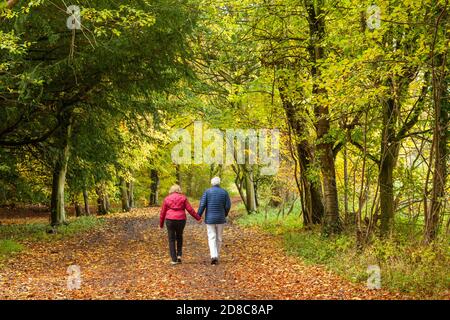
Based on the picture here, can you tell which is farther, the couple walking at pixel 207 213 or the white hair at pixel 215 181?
the white hair at pixel 215 181

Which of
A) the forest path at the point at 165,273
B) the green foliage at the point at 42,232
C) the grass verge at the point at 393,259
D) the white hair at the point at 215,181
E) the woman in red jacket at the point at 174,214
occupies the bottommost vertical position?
the forest path at the point at 165,273

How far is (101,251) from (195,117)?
29.6 feet

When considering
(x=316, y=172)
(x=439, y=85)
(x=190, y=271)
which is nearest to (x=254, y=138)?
(x=316, y=172)

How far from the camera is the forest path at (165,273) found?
832 cm

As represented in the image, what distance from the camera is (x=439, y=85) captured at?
8734mm

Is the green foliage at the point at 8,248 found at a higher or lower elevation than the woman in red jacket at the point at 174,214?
lower

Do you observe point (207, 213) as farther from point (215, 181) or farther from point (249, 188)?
point (249, 188)

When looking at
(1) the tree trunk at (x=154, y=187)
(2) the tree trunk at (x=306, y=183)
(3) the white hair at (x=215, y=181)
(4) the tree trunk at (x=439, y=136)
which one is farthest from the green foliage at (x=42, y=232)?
(1) the tree trunk at (x=154, y=187)

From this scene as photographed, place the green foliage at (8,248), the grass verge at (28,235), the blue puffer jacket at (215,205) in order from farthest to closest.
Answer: the grass verge at (28,235)
the green foliage at (8,248)
the blue puffer jacket at (215,205)

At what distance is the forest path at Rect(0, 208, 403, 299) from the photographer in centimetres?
832

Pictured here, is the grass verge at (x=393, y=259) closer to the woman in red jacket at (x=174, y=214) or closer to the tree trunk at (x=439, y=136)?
the tree trunk at (x=439, y=136)

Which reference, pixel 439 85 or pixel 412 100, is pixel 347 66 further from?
pixel 412 100

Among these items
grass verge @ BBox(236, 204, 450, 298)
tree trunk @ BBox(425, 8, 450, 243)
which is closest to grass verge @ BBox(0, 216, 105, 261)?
grass verge @ BBox(236, 204, 450, 298)
